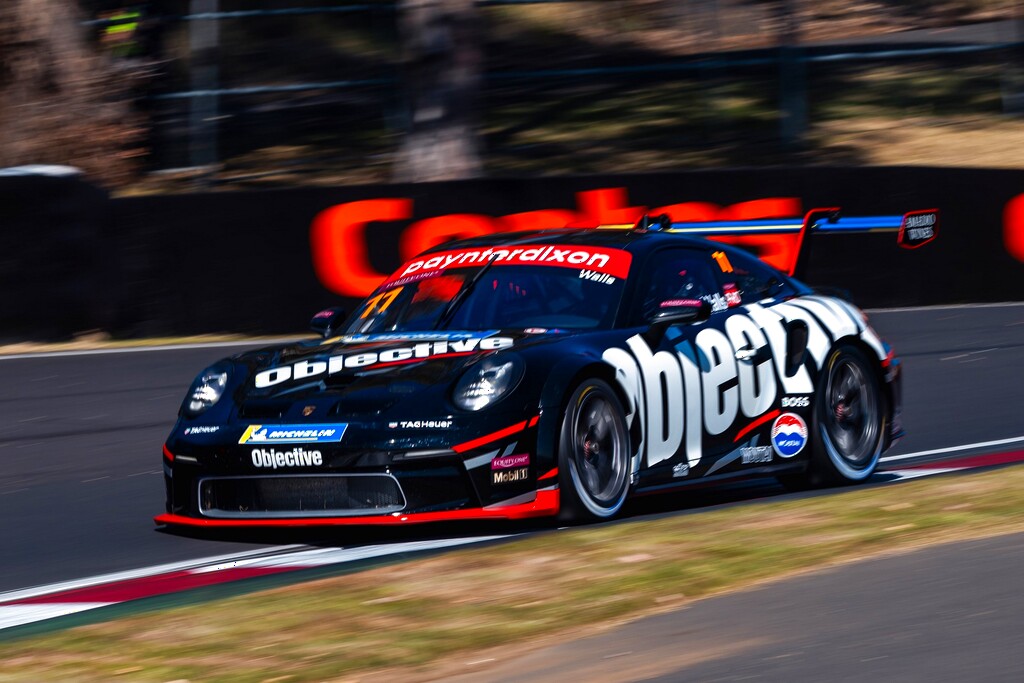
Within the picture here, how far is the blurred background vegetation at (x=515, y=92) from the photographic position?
23219 millimetres

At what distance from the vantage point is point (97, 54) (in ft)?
80.0

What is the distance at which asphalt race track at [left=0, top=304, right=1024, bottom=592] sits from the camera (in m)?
6.80

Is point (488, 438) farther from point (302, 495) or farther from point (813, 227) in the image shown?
point (813, 227)

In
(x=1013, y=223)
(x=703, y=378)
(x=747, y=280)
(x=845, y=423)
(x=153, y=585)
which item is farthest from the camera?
(x=1013, y=223)

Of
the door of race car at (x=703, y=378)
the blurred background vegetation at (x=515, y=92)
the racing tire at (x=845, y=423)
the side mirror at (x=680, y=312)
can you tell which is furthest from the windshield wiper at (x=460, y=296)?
the blurred background vegetation at (x=515, y=92)

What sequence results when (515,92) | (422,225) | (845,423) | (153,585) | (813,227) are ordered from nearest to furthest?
(153,585), (845,423), (813,227), (422,225), (515,92)

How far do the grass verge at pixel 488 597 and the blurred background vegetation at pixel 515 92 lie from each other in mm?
15146

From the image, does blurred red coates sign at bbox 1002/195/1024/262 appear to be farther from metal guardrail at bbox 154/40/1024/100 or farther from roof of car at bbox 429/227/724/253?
roof of car at bbox 429/227/724/253

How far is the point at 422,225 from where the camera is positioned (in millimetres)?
15008

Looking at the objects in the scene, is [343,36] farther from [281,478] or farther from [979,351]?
[281,478]

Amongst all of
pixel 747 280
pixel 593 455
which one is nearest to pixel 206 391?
pixel 593 455

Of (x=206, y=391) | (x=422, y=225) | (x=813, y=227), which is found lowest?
(x=206, y=391)

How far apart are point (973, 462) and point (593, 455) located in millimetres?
2661

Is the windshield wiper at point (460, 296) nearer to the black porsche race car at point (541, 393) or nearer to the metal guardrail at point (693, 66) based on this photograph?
the black porsche race car at point (541, 393)
